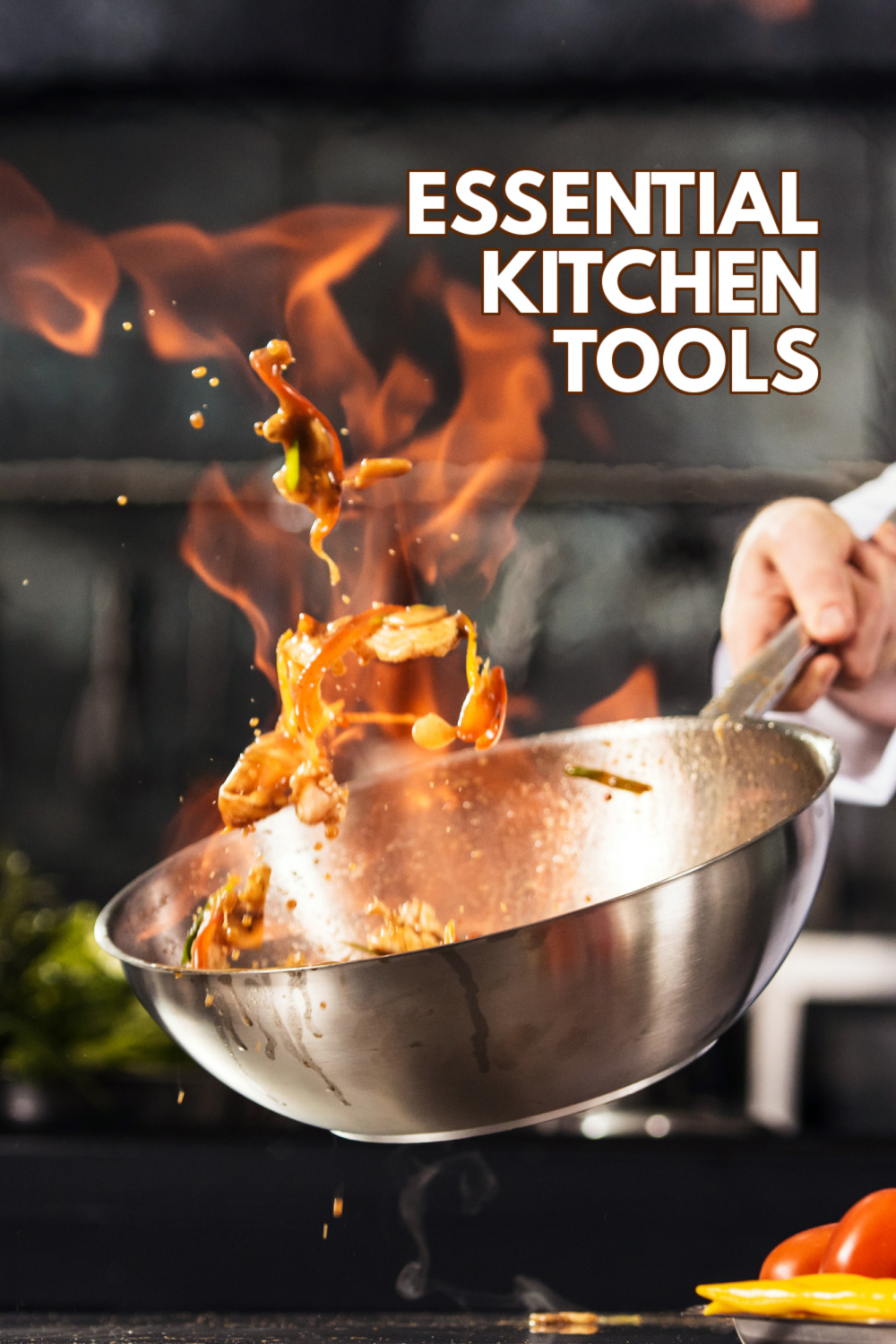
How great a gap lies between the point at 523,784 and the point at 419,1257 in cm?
61

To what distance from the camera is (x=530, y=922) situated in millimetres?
715

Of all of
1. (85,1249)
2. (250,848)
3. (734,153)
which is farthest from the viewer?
(734,153)

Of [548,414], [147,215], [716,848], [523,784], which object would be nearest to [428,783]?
[523,784]

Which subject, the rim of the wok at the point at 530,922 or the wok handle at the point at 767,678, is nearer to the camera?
the rim of the wok at the point at 530,922

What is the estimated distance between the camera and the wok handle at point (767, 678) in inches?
29.2

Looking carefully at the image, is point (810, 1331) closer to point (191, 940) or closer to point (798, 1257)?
point (798, 1257)

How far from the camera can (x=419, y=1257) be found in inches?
46.4

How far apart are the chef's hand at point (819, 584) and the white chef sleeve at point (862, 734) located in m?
0.01

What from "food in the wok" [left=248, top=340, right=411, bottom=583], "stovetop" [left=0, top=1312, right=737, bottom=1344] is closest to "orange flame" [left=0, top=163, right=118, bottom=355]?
"food in the wok" [left=248, top=340, right=411, bottom=583]

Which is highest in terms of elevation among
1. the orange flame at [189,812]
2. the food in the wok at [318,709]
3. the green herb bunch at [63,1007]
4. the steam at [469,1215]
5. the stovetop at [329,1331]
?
the food in the wok at [318,709]

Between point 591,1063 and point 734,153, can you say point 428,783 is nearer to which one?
point 591,1063

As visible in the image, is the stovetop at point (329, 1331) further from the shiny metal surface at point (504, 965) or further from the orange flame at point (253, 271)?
the orange flame at point (253, 271)

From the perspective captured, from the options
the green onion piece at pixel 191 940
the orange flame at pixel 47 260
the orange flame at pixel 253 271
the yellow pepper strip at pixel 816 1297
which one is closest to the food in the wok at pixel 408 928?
the green onion piece at pixel 191 940

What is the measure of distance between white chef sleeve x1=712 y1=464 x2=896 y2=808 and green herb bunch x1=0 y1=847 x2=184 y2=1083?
2.27 ft
